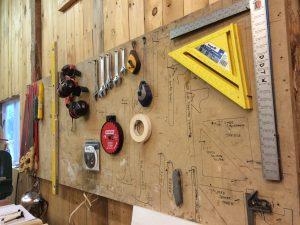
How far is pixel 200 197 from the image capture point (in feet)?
3.15

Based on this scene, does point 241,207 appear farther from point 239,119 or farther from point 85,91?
point 85,91

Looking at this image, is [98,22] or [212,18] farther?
[98,22]

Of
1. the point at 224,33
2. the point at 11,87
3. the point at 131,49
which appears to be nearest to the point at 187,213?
the point at 224,33

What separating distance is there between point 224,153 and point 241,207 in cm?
17

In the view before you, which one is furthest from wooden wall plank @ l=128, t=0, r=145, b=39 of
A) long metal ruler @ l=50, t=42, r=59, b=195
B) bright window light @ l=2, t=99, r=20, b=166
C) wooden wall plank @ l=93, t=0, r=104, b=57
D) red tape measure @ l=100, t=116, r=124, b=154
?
bright window light @ l=2, t=99, r=20, b=166

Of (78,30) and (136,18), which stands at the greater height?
(78,30)

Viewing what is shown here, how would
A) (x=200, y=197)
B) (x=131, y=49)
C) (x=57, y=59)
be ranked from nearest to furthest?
(x=200, y=197)
(x=131, y=49)
(x=57, y=59)

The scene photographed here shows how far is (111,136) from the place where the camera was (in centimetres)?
133

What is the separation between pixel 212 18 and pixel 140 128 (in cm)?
53

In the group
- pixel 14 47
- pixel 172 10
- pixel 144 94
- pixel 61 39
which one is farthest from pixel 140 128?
Result: pixel 14 47

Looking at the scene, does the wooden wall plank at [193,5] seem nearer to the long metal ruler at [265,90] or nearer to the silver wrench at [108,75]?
the long metal ruler at [265,90]

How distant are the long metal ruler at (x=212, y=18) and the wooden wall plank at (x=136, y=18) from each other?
1.09ft

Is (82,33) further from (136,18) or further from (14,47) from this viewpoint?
(14,47)

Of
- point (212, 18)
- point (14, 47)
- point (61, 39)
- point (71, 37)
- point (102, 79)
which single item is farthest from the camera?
point (14, 47)
